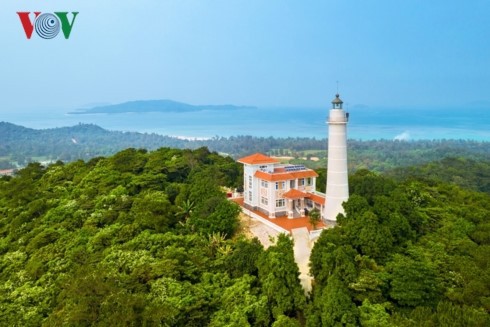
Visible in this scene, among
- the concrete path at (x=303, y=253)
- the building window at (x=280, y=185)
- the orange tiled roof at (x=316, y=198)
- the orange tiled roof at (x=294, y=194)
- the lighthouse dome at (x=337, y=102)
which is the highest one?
the lighthouse dome at (x=337, y=102)

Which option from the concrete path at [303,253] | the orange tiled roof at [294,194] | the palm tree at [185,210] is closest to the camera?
the concrete path at [303,253]

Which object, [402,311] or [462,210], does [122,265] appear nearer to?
[402,311]

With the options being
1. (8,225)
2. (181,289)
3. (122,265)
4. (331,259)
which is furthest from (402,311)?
(8,225)

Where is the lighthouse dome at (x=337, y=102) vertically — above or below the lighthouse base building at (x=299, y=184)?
above

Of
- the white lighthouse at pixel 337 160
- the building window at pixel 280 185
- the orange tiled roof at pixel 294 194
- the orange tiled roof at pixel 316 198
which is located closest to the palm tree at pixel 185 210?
the building window at pixel 280 185

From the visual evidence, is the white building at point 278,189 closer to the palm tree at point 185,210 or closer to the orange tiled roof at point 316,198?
the orange tiled roof at point 316,198

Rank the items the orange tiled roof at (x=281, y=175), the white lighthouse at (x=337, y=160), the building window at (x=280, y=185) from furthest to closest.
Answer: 1. the building window at (x=280, y=185)
2. the orange tiled roof at (x=281, y=175)
3. the white lighthouse at (x=337, y=160)

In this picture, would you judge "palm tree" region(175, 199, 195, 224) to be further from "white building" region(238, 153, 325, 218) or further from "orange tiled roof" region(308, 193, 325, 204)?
"orange tiled roof" region(308, 193, 325, 204)

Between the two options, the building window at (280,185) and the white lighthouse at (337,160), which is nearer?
the white lighthouse at (337,160)
